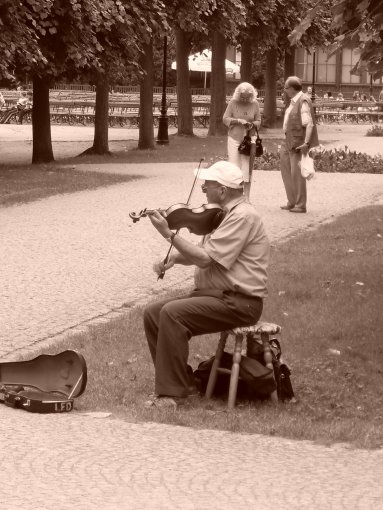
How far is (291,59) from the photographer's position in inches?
2040

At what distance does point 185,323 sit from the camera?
7988mm

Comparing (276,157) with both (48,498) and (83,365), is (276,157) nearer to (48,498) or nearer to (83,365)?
(83,365)

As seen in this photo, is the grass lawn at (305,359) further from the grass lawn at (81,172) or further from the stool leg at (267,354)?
the grass lawn at (81,172)

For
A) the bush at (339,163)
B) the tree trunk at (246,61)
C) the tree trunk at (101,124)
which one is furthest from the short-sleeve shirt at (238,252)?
the tree trunk at (246,61)

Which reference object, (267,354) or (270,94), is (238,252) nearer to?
(267,354)

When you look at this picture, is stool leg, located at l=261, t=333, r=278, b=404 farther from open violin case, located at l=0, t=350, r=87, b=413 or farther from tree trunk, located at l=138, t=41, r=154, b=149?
tree trunk, located at l=138, t=41, r=154, b=149

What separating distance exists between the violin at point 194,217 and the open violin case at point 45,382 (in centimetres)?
94

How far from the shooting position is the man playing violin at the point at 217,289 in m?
7.95

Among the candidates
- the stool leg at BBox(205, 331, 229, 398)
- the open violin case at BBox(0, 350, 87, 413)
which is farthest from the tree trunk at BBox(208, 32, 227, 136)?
the open violin case at BBox(0, 350, 87, 413)

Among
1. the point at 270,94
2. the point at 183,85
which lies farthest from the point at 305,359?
→ the point at 270,94

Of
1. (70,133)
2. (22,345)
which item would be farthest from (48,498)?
(70,133)

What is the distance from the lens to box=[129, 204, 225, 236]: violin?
7.85 metres

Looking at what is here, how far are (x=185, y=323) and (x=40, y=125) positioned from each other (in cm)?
2107

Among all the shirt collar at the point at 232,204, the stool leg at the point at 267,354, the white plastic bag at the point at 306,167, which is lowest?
the stool leg at the point at 267,354
